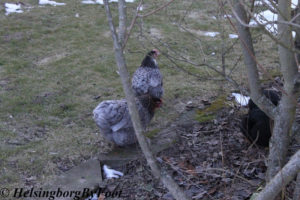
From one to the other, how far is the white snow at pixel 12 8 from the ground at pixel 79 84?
0.52ft

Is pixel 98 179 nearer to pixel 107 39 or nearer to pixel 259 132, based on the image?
pixel 259 132

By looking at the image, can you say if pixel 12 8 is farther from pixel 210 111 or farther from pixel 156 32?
pixel 210 111

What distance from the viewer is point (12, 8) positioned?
9406 mm

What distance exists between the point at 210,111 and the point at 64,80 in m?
2.62

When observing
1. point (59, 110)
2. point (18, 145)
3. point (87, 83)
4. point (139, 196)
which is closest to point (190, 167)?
point (139, 196)

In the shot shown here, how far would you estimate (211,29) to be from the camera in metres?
8.38

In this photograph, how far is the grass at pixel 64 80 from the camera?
4.02m

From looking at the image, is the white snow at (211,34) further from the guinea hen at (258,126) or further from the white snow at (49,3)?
the guinea hen at (258,126)

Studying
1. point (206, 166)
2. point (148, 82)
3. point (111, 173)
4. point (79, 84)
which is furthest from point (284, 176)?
point (79, 84)

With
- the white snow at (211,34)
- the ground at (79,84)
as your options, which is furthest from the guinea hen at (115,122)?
the white snow at (211,34)

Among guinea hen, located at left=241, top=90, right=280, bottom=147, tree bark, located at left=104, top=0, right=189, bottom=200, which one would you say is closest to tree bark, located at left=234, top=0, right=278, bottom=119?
guinea hen, located at left=241, top=90, right=280, bottom=147

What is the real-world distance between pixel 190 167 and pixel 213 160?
0.24m

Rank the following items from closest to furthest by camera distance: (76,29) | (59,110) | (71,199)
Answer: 1. (71,199)
2. (59,110)
3. (76,29)

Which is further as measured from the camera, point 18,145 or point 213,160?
point 18,145
